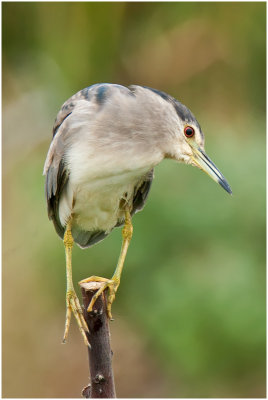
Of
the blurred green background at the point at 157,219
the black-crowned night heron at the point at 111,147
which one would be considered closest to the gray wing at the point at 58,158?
the black-crowned night heron at the point at 111,147

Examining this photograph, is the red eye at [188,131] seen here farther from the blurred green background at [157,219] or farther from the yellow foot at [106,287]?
the blurred green background at [157,219]

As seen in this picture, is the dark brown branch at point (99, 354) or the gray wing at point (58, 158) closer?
the dark brown branch at point (99, 354)

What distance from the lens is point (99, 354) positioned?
2562 millimetres

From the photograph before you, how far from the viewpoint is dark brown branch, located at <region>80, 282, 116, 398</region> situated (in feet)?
8.38

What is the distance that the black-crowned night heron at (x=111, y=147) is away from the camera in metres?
2.66

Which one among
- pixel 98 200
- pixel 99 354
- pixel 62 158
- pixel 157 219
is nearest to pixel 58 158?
pixel 62 158

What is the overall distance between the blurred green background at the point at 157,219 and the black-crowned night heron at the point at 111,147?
2.07 metres

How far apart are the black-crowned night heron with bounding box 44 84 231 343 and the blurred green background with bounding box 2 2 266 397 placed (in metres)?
2.07

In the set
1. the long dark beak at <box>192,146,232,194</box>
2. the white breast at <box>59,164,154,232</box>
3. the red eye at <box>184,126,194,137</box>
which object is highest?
the red eye at <box>184,126,194,137</box>

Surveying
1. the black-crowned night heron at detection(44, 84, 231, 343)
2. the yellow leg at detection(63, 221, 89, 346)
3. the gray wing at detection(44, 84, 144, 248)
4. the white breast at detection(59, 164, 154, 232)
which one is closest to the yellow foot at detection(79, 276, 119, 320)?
the black-crowned night heron at detection(44, 84, 231, 343)

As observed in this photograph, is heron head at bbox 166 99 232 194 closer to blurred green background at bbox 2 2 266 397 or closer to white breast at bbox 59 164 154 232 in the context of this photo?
white breast at bbox 59 164 154 232

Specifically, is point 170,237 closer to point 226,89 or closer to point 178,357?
point 178,357

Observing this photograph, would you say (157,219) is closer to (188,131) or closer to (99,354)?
(188,131)

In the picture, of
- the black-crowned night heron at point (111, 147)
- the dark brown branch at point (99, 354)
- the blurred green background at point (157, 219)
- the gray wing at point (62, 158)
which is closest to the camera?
the dark brown branch at point (99, 354)
